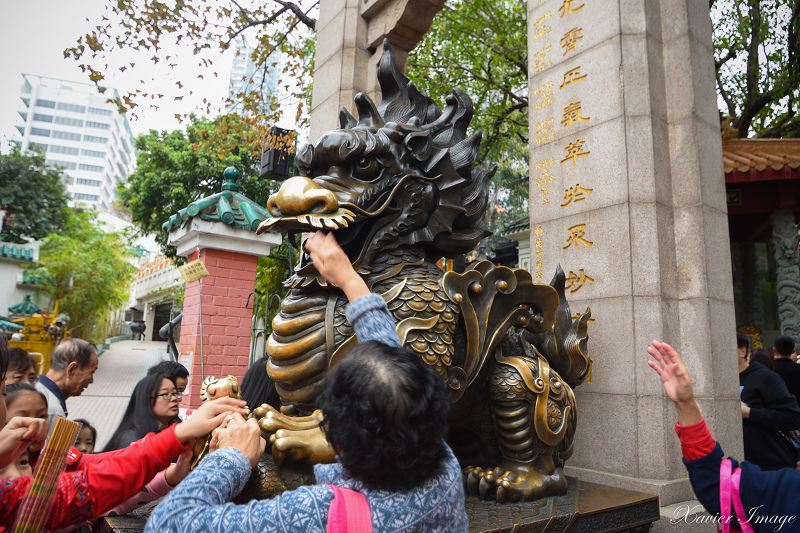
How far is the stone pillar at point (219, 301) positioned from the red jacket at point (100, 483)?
10.2ft

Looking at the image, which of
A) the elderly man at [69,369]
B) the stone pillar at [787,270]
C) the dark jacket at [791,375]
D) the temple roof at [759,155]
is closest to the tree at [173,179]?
the temple roof at [759,155]

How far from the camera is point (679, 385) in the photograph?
1.34 metres

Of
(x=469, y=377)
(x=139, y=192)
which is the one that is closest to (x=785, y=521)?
(x=469, y=377)

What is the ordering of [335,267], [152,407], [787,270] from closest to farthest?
[335,267] → [152,407] → [787,270]

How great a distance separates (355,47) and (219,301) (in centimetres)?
248

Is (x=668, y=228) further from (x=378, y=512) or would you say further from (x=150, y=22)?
(x=150, y=22)

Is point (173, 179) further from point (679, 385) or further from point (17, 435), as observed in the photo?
point (679, 385)

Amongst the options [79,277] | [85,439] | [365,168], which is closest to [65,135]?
[79,277]

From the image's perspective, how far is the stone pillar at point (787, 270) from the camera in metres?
7.64

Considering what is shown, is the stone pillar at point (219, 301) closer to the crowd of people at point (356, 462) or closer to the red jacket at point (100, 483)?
the red jacket at point (100, 483)

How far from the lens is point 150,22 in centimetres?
672

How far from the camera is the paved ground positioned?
356 inches

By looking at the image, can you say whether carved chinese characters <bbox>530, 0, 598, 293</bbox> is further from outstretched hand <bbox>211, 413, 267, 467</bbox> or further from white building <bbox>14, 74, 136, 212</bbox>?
white building <bbox>14, 74, 136, 212</bbox>

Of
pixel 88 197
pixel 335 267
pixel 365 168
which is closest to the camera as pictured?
pixel 335 267
